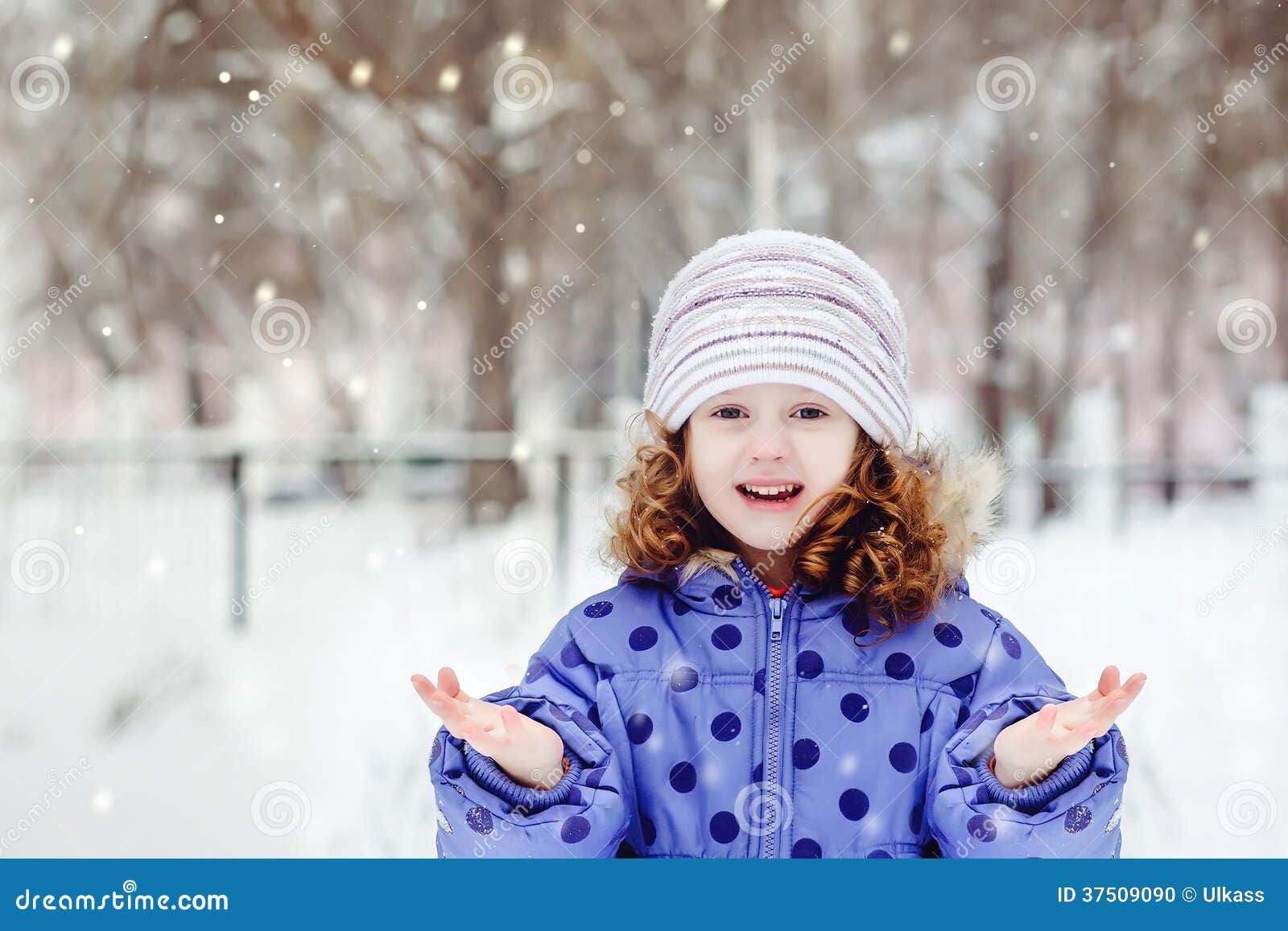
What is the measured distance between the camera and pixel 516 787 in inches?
56.1

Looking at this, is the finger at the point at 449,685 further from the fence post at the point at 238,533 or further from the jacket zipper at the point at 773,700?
the fence post at the point at 238,533

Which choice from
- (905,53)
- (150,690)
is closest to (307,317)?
(150,690)

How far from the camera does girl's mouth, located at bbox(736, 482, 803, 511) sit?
5.17 feet

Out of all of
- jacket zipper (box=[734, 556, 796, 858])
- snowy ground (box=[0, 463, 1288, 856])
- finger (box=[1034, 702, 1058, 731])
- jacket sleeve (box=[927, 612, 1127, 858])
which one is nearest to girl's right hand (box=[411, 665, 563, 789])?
jacket zipper (box=[734, 556, 796, 858])

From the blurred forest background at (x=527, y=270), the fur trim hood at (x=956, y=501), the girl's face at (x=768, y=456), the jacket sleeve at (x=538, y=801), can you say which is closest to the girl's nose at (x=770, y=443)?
the girl's face at (x=768, y=456)

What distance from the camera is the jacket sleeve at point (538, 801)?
1404 mm

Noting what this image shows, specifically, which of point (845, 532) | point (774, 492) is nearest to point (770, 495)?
point (774, 492)

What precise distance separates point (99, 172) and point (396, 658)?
3.19 m

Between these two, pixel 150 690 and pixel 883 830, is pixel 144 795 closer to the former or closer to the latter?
pixel 150 690

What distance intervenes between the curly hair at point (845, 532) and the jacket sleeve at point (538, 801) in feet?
1.00

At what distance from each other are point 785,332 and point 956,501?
Result: 0.40m

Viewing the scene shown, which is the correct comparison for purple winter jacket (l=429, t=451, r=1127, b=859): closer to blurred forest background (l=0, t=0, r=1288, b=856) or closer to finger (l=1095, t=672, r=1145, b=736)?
finger (l=1095, t=672, r=1145, b=736)

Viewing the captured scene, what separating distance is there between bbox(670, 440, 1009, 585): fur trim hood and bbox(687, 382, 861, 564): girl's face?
3.2 inches

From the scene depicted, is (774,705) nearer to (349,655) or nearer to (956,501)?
(956,501)
